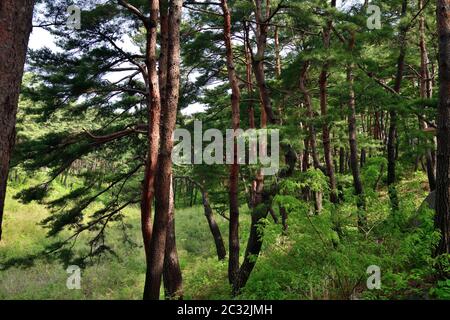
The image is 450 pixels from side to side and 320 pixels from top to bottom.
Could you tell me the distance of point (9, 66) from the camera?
331 cm

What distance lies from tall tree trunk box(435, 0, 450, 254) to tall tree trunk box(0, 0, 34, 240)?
232 inches

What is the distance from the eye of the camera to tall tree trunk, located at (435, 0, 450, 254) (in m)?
5.73

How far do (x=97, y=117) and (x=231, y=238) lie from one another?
5.72m

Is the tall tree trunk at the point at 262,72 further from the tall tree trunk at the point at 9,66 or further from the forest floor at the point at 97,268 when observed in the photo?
the tall tree trunk at the point at 9,66

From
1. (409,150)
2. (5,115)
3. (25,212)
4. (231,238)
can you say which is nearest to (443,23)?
(409,150)

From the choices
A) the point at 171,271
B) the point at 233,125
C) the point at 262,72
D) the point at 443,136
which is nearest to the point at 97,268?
the point at 171,271

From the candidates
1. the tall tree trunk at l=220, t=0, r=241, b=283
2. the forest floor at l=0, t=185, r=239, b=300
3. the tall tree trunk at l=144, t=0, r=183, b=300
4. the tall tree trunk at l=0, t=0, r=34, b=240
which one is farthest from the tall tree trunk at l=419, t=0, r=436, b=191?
the tall tree trunk at l=0, t=0, r=34, b=240

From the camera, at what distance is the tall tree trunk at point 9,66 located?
3.26 meters

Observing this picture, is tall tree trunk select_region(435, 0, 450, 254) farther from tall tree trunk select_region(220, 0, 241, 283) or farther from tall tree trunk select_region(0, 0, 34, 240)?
tall tree trunk select_region(0, 0, 34, 240)

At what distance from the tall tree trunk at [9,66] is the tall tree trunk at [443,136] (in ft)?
19.3

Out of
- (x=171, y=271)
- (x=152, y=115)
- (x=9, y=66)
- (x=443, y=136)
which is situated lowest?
(x=171, y=271)

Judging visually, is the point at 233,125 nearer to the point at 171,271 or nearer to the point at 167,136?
the point at 167,136

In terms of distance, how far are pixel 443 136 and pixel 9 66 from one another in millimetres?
6027

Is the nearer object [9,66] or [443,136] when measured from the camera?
[9,66]
